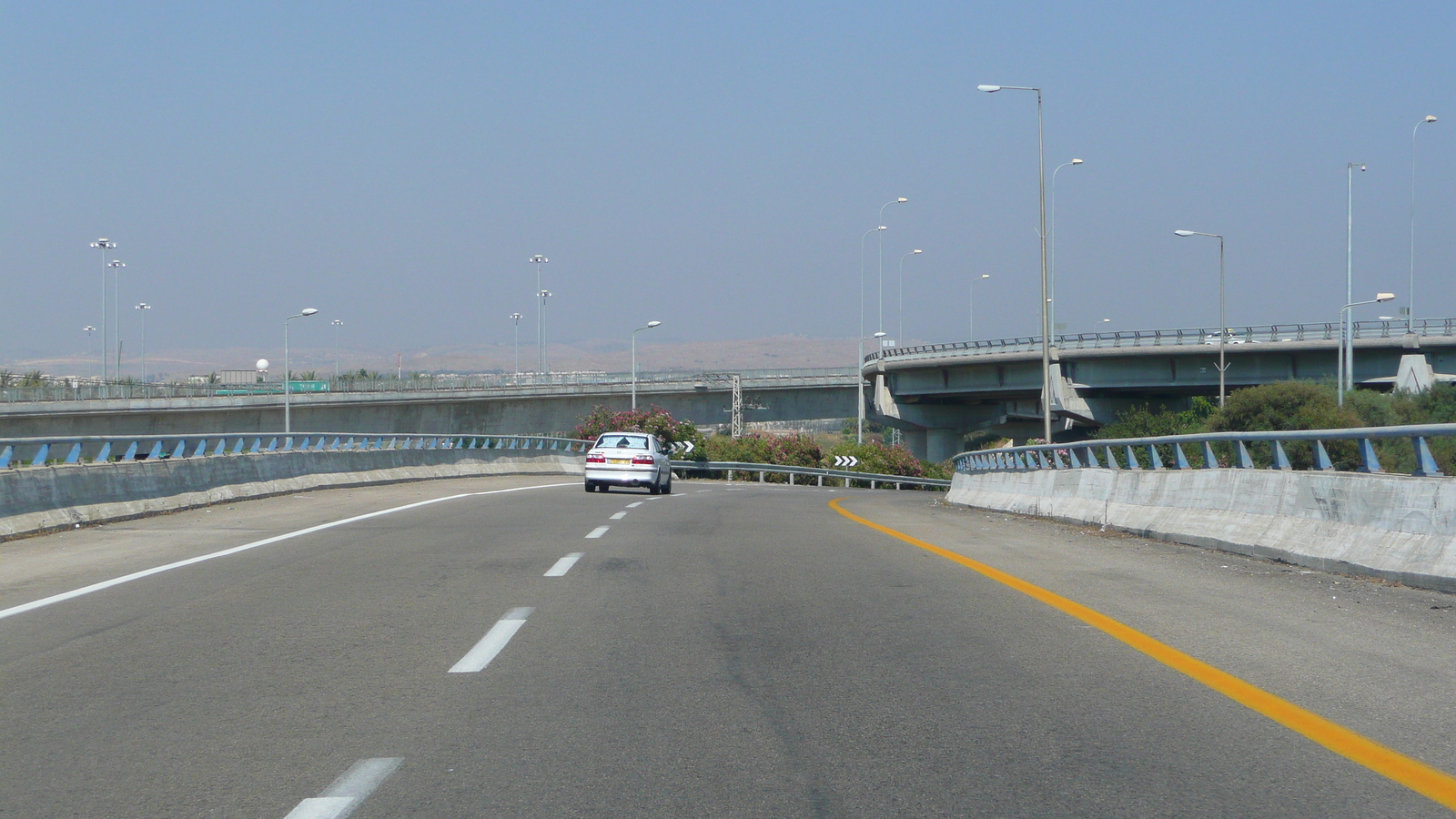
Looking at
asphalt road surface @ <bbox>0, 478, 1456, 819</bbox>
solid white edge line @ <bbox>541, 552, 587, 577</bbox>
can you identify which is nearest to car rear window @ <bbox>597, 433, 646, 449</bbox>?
solid white edge line @ <bbox>541, 552, 587, 577</bbox>

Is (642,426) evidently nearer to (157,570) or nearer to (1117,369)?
(1117,369)

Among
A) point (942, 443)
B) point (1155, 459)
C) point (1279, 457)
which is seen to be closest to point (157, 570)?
point (1279, 457)

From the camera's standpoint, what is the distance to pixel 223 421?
3046 inches

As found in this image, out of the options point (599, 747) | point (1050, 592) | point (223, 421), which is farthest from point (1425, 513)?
point (223, 421)

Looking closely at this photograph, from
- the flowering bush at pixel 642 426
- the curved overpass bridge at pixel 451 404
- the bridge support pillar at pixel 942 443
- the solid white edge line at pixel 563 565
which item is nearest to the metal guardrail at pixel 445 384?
the curved overpass bridge at pixel 451 404

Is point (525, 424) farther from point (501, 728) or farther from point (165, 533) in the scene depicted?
point (501, 728)

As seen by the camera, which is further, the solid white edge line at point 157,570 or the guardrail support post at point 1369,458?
the guardrail support post at point 1369,458

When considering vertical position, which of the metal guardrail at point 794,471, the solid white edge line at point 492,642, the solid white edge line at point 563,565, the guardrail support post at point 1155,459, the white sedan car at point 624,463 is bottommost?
the metal guardrail at point 794,471

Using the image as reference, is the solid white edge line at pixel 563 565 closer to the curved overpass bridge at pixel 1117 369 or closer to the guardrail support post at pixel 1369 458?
the guardrail support post at pixel 1369 458

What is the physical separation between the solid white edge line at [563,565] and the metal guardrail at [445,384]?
63.6m

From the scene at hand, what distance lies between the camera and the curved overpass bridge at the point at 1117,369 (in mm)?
68062

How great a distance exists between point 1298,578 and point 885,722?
21.6ft

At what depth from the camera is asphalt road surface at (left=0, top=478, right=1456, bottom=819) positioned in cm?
501

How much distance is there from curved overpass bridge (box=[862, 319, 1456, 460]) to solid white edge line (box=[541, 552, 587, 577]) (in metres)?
63.4
